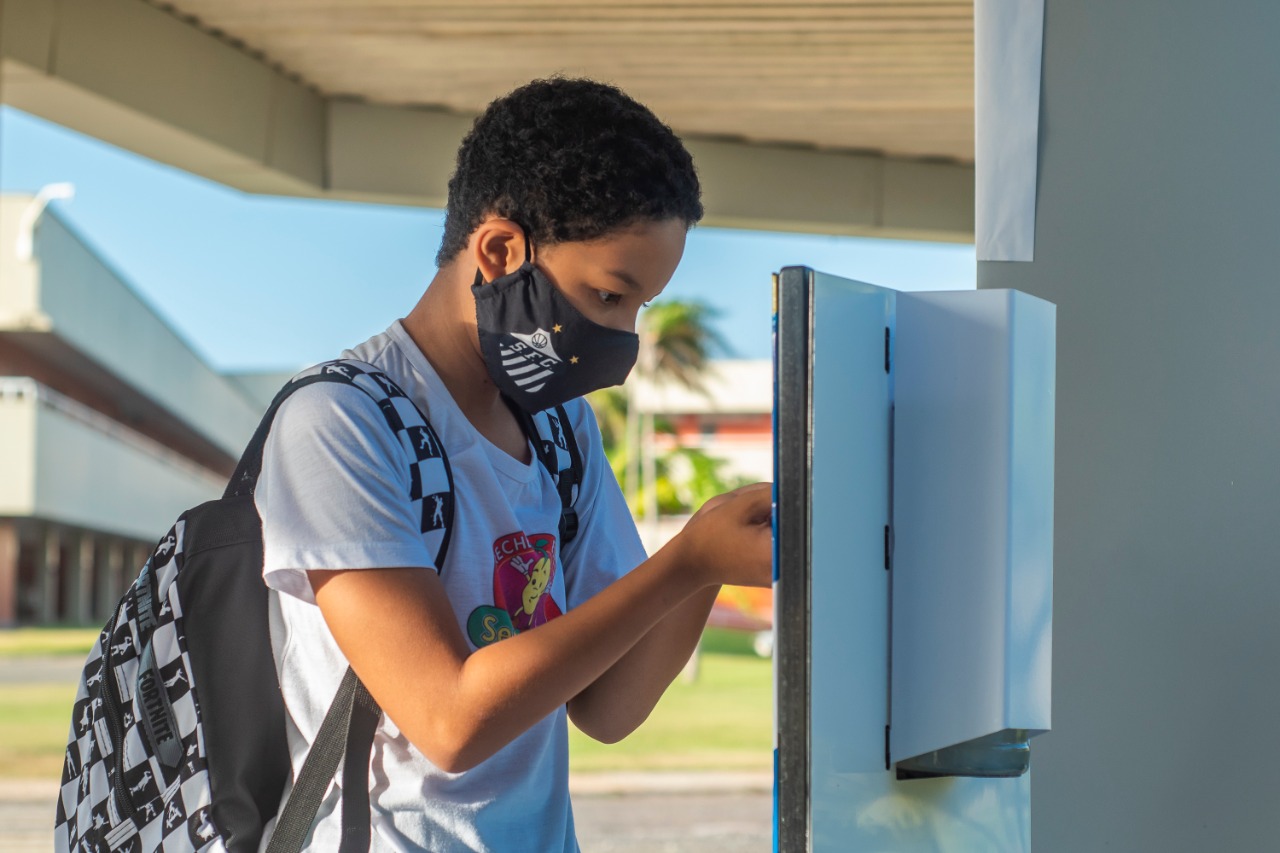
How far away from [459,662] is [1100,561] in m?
0.89

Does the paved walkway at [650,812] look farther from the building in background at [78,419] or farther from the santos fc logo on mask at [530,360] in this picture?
the building in background at [78,419]

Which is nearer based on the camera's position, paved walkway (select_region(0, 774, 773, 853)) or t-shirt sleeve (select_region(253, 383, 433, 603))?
t-shirt sleeve (select_region(253, 383, 433, 603))

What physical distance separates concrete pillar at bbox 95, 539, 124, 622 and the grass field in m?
6.78

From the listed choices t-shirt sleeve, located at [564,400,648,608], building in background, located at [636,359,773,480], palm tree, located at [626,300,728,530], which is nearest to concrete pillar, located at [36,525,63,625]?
palm tree, located at [626,300,728,530]

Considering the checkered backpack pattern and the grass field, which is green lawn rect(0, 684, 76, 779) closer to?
the grass field

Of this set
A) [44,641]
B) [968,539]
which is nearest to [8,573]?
[44,641]

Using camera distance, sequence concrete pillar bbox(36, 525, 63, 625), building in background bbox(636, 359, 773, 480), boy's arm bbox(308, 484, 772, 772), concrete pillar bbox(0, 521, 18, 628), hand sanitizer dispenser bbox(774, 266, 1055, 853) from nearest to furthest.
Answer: hand sanitizer dispenser bbox(774, 266, 1055, 853) → boy's arm bbox(308, 484, 772, 772) → concrete pillar bbox(0, 521, 18, 628) → concrete pillar bbox(36, 525, 63, 625) → building in background bbox(636, 359, 773, 480)

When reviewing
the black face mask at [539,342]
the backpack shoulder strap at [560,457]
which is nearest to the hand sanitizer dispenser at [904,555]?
the black face mask at [539,342]

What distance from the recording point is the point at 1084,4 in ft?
5.66

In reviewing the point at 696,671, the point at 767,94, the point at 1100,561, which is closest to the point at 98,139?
the point at 767,94

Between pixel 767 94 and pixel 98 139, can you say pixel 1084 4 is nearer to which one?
pixel 767 94

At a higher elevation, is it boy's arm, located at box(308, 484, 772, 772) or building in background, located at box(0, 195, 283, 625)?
building in background, located at box(0, 195, 283, 625)

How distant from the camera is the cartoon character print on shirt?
1434 millimetres

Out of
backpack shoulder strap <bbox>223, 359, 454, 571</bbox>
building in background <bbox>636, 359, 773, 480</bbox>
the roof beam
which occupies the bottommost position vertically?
backpack shoulder strap <bbox>223, 359, 454, 571</bbox>
